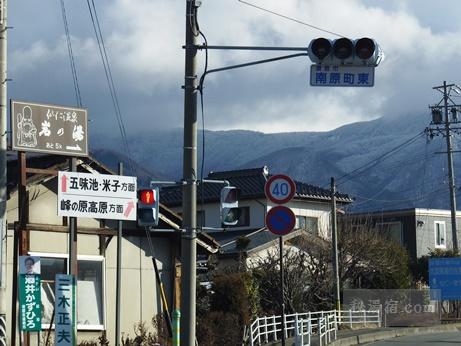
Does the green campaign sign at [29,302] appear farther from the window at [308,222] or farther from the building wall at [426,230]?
the building wall at [426,230]

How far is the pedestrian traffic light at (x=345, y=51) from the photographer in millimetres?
14039

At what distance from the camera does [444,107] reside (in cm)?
5241

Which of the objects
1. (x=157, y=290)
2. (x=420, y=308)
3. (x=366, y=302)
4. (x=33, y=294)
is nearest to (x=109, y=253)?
Answer: (x=157, y=290)

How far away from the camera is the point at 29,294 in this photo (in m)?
15.3

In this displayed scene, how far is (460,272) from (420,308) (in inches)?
97.7

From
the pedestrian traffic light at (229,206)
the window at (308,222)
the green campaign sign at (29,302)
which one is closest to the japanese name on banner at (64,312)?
the green campaign sign at (29,302)

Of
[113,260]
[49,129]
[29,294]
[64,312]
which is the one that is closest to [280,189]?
[64,312]

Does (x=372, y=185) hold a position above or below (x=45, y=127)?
above

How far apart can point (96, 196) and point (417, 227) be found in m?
47.7

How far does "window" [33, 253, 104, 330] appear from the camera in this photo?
20.9m

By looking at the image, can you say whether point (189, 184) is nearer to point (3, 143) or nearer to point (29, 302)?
point (3, 143)

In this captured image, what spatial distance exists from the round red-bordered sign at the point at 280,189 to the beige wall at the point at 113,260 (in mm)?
6231

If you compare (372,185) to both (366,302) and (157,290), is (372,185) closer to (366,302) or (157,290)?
(366,302)

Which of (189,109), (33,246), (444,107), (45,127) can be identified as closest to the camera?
(189,109)
